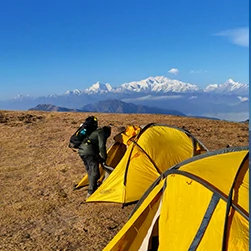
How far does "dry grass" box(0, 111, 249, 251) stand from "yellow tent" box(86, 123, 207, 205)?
333 millimetres

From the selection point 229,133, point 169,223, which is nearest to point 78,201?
point 169,223

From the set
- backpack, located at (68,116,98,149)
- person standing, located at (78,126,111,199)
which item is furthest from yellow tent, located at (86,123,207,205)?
backpack, located at (68,116,98,149)

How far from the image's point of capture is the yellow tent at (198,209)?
496 cm

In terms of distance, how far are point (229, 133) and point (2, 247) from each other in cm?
1633

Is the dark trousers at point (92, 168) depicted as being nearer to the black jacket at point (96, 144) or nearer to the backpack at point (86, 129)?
the black jacket at point (96, 144)

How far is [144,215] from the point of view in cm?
679

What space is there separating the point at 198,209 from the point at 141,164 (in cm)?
461

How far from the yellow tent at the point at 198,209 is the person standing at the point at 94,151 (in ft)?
11.0

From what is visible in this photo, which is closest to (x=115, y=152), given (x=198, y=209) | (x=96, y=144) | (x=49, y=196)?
(x=96, y=144)

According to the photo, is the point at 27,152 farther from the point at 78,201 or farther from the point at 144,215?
the point at 144,215

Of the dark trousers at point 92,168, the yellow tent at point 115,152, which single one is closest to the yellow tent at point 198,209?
the dark trousers at point 92,168

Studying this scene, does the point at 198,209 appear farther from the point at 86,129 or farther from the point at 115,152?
the point at 115,152

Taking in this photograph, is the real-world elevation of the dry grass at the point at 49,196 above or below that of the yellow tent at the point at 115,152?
below

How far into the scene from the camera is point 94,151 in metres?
10.4
